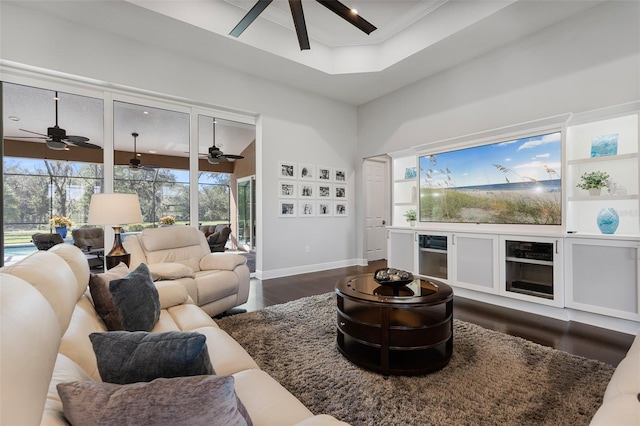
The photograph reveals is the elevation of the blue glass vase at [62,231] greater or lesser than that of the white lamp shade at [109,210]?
lesser

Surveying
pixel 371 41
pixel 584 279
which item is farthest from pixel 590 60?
pixel 371 41

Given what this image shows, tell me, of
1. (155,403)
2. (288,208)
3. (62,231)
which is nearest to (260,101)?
(288,208)

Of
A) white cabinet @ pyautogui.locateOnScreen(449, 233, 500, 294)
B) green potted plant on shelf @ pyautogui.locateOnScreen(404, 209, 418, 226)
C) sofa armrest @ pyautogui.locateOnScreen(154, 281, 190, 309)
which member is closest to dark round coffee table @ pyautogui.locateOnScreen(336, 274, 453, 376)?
sofa armrest @ pyautogui.locateOnScreen(154, 281, 190, 309)

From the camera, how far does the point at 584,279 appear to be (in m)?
3.05

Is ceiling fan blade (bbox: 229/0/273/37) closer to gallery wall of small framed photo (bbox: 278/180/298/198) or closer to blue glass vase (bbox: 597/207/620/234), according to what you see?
gallery wall of small framed photo (bbox: 278/180/298/198)

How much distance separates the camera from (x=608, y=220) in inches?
123

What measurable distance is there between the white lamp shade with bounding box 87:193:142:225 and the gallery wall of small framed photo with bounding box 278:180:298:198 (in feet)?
9.14

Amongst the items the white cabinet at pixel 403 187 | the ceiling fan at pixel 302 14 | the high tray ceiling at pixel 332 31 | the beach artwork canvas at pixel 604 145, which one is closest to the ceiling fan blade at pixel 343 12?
the ceiling fan at pixel 302 14

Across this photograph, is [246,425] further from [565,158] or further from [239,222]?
[239,222]

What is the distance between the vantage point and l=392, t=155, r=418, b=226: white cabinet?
5.31 m

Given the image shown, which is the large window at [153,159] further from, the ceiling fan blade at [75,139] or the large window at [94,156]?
the ceiling fan blade at [75,139]

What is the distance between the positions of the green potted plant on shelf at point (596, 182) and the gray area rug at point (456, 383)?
191 cm

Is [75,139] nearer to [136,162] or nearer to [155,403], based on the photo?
[136,162]

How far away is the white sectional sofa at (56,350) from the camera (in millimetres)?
564
